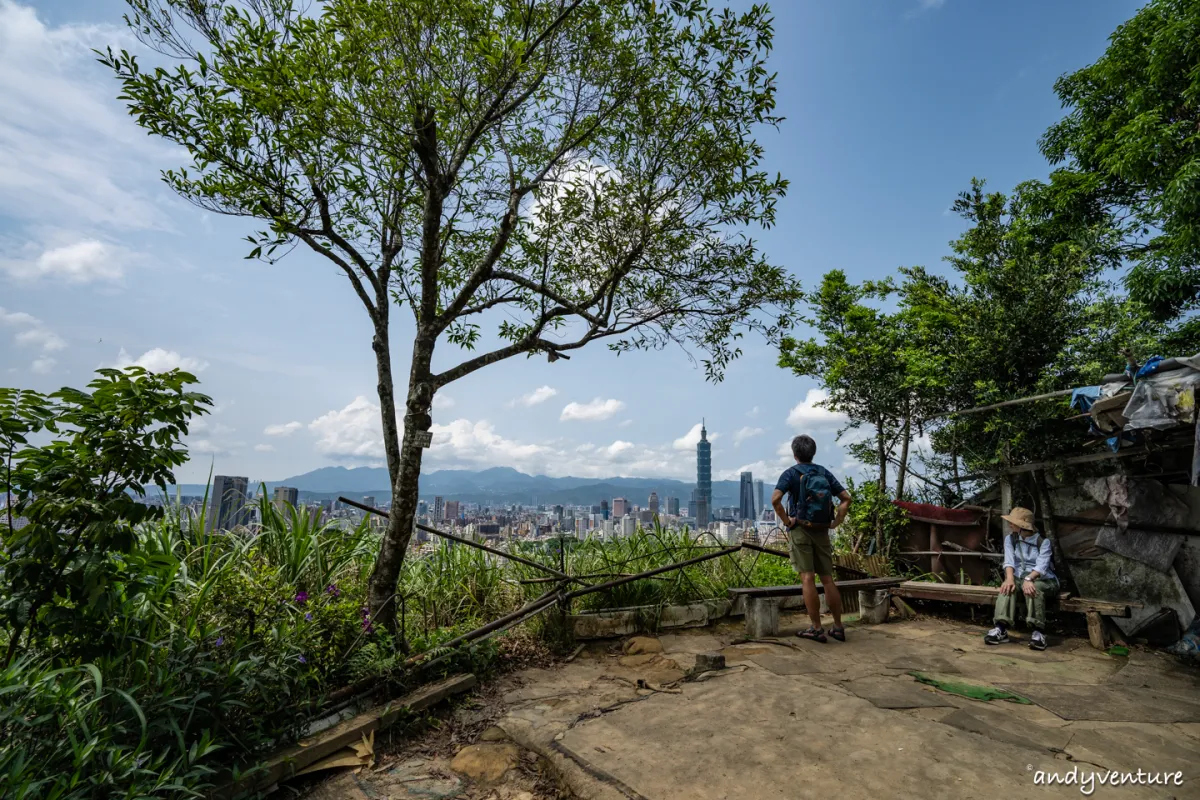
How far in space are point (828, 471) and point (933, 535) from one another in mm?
4114

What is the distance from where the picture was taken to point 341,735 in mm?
3113

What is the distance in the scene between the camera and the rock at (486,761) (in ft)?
9.78

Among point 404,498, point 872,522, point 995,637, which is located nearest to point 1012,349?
point 872,522

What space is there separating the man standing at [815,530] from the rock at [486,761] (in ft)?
10.7

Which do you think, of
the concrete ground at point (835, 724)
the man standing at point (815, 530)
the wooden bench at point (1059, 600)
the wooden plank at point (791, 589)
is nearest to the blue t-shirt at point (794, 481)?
the man standing at point (815, 530)

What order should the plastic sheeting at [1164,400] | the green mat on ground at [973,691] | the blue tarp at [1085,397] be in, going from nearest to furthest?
the green mat on ground at [973,691]
the plastic sheeting at [1164,400]
the blue tarp at [1085,397]

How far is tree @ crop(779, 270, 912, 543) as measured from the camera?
31.6ft

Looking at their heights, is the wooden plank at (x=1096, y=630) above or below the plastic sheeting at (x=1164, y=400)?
below

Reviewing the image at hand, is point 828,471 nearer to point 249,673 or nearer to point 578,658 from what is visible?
point 578,658

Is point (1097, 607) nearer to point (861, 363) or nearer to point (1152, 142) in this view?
point (861, 363)

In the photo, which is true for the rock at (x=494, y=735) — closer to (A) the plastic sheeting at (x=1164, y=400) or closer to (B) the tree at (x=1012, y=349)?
(A) the plastic sheeting at (x=1164, y=400)

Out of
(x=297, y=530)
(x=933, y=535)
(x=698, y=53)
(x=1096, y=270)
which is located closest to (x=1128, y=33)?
(x=1096, y=270)

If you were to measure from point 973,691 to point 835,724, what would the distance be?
1533mm

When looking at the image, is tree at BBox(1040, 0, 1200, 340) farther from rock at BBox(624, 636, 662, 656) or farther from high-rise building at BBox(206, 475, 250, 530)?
high-rise building at BBox(206, 475, 250, 530)
